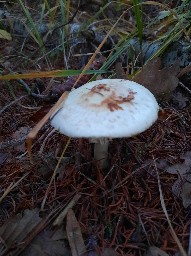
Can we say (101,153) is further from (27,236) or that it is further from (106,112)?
(27,236)

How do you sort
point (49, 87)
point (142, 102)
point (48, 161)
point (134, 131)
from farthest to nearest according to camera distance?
point (49, 87)
point (48, 161)
point (142, 102)
point (134, 131)

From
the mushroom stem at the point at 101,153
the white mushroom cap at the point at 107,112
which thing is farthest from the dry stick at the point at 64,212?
the white mushroom cap at the point at 107,112

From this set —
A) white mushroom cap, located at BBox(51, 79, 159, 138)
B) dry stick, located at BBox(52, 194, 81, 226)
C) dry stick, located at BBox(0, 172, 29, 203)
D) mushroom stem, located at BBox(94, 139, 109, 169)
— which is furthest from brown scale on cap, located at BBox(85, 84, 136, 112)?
dry stick, located at BBox(0, 172, 29, 203)

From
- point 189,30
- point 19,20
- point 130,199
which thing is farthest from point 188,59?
point 19,20

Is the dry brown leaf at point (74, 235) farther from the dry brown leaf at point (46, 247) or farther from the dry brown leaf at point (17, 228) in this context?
the dry brown leaf at point (17, 228)

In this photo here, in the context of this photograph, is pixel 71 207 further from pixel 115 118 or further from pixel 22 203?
pixel 115 118

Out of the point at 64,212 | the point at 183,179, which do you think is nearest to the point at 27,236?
the point at 64,212
